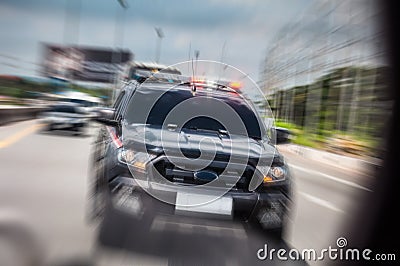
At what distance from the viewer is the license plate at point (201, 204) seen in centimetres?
321

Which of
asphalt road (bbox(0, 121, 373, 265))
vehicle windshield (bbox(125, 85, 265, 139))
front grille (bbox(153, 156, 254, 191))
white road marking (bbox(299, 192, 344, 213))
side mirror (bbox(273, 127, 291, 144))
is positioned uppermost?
vehicle windshield (bbox(125, 85, 265, 139))

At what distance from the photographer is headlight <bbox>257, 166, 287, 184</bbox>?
3.44 m

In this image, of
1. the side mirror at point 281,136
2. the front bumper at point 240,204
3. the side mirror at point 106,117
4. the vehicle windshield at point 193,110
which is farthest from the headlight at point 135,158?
the side mirror at point 281,136

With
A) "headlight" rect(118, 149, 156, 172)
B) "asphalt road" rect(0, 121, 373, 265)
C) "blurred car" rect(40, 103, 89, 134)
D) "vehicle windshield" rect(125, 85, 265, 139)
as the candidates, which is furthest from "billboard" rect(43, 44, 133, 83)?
"headlight" rect(118, 149, 156, 172)

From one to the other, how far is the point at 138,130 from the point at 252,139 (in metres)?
1.12

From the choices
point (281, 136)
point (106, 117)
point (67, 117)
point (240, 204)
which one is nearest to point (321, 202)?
point (281, 136)

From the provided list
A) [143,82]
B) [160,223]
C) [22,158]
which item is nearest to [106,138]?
[143,82]

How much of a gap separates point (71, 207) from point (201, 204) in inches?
82.3

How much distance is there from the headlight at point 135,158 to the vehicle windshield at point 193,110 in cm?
65

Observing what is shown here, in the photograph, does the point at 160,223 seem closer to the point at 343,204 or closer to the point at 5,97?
the point at 343,204

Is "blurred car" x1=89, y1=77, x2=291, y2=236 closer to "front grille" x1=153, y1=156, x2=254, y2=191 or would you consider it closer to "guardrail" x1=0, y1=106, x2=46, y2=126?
"front grille" x1=153, y1=156, x2=254, y2=191

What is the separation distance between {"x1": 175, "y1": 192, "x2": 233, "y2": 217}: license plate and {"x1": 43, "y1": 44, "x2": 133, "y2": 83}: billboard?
1007 centimetres

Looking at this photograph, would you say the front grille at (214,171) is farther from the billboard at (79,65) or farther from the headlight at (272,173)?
the billboard at (79,65)

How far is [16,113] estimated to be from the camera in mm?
16969
